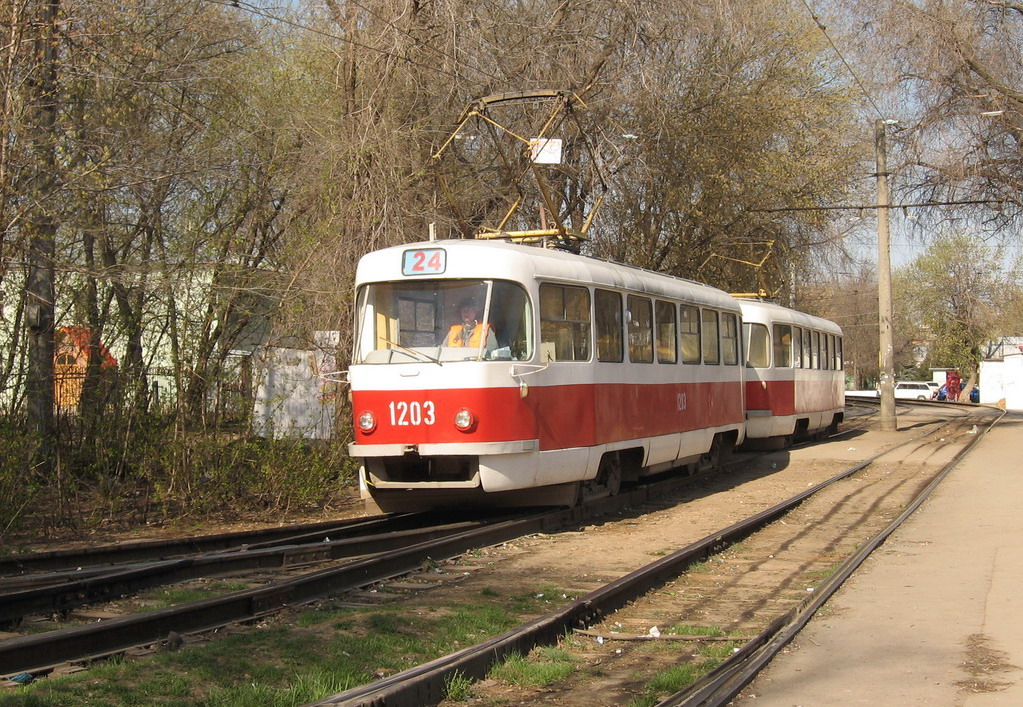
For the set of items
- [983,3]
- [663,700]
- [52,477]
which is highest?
[983,3]

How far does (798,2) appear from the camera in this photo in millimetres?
27125

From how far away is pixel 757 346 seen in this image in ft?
70.5

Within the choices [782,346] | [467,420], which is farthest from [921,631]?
[782,346]

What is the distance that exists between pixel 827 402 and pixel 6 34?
65.9 feet

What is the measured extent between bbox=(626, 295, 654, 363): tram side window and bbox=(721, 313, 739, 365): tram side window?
355cm

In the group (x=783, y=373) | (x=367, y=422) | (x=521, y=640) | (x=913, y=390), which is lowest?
(x=521, y=640)

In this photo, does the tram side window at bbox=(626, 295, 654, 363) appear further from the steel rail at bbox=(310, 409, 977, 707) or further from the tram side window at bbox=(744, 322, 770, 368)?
the tram side window at bbox=(744, 322, 770, 368)

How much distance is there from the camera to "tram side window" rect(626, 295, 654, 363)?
13742mm

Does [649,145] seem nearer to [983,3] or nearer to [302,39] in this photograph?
[302,39]

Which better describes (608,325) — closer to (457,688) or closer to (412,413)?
(412,413)

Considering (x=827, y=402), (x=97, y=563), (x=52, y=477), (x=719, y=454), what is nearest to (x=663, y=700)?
(x=97, y=563)

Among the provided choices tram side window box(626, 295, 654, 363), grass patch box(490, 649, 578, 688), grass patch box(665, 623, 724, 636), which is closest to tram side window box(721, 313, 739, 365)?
tram side window box(626, 295, 654, 363)

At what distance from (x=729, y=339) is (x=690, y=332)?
90.2 inches

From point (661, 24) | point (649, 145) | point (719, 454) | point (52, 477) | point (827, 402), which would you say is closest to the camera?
point (52, 477)
